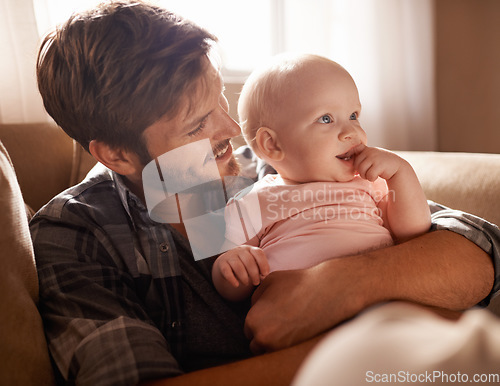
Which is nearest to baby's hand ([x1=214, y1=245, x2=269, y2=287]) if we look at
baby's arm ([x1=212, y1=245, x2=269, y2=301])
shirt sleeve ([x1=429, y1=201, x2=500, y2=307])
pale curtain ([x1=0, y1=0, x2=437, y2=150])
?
baby's arm ([x1=212, y1=245, x2=269, y2=301])

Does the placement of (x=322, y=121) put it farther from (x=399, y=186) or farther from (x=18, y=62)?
(x=18, y=62)

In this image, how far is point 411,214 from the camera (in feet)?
3.00

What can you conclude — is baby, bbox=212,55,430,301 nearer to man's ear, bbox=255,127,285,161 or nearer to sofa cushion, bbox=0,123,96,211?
man's ear, bbox=255,127,285,161

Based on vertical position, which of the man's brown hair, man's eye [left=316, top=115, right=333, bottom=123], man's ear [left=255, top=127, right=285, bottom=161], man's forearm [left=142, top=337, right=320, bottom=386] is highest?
the man's brown hair

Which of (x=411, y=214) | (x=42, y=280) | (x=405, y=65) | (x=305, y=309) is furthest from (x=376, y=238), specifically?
(x=405, y=65)

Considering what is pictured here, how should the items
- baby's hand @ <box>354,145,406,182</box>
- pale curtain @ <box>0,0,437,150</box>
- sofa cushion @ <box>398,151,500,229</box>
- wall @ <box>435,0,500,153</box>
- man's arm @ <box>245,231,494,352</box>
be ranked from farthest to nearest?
wall @ <box>435,0,500,153</box> < pale curtain @ <box>0,0,437,150</box> < sofa cushion @ <box>398,151,500,229</box> < baby's hand @ <box>354,145,406,182</box> < man's arm @ <box>245,231,494,352</box>

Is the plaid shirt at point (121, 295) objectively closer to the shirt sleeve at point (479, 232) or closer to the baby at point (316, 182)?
the baby at point (316, 182)

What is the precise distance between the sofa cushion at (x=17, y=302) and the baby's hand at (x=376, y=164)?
61 centimetres

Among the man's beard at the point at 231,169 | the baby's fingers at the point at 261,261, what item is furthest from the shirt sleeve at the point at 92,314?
the man's beard at the point at 231,169

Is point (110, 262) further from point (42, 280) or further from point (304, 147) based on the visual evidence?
point (304, 147)

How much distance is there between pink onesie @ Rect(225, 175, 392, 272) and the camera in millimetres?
885

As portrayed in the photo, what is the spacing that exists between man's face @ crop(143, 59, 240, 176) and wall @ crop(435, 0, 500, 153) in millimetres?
1978

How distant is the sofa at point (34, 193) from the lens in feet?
2.17

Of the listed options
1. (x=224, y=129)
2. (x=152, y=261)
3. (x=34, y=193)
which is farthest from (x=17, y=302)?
(x=34, y=193)
